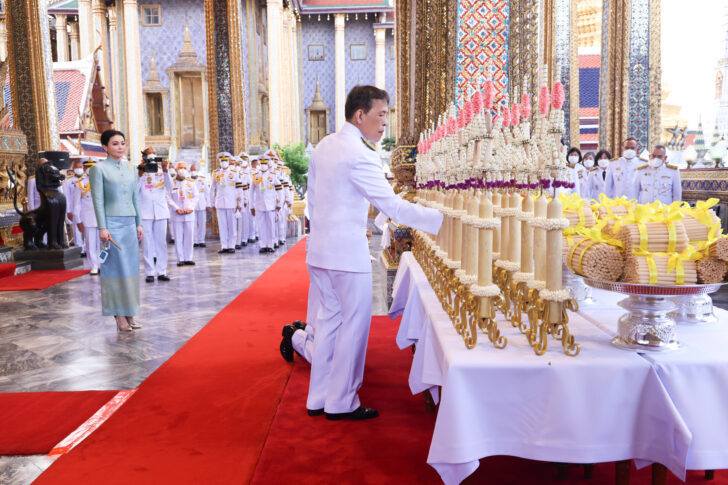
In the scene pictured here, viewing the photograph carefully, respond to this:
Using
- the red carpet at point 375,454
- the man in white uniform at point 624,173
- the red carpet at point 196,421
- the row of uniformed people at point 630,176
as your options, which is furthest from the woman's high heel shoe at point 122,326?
the man in white uniform at point 624,173

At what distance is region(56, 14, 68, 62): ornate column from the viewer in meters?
24.2

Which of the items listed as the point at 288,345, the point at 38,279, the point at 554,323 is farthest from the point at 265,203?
the point at 554,323

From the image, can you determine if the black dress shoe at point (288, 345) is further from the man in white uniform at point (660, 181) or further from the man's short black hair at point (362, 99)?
the man in white uniform at point (660, 181)

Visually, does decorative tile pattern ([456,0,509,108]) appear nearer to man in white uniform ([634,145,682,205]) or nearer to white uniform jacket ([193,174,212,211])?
man in white uniform ([634,145,682,205])

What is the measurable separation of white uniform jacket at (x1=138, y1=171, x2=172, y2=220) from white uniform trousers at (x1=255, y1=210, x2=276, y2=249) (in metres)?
3.28

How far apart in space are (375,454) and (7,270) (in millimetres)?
7663

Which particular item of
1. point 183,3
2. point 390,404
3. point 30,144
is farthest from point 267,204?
point 183,3

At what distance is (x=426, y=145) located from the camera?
4.16 m

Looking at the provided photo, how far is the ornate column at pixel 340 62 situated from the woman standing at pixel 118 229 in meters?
21.7

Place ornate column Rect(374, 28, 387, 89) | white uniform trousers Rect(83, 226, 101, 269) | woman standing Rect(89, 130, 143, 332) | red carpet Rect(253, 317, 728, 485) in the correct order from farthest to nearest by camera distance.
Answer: ornate column Rect(374, 28, 387, 89) < white uniform trousers Rect(83, 226, 101, 269) < woman standing Rect(89, 130, 143, 332) < red carpet Rect(253, 317, 728, 485)

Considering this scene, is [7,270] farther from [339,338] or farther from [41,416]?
[339,338]

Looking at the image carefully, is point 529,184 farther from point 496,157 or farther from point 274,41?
point 274,41

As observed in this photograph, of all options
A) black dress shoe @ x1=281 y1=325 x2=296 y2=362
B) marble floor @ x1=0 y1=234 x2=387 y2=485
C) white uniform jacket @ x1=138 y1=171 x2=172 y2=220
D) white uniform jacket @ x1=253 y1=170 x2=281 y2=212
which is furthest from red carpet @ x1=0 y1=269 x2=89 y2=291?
black dress shoe @ x1=281 y1=325 x2=296 y2=362

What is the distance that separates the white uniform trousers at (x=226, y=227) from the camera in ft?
36.7
